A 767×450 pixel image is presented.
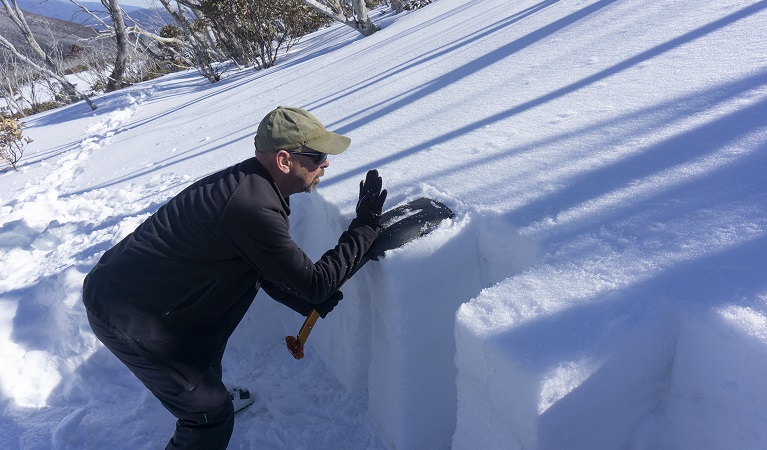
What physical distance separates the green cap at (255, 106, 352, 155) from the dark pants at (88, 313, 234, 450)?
0.78 meters

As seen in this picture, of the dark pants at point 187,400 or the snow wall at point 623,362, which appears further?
the dark pants at point 187,400

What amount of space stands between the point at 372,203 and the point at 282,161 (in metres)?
0.34

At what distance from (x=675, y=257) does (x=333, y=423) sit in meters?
1.46

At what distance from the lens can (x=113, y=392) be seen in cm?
235

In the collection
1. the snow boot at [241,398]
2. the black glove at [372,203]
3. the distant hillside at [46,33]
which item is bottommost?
the snow boot at [241,398]

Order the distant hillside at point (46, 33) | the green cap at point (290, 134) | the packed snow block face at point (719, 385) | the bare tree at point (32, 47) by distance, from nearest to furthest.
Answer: the packed snow block face at point (719, 385)
the green cap at point (290, 134)
the bare tree at point (32, 47)
the distant hillside at point (46, 33)

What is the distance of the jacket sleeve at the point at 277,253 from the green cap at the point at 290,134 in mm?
201

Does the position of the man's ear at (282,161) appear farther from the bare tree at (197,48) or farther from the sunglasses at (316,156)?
the bare tree at (197,48)

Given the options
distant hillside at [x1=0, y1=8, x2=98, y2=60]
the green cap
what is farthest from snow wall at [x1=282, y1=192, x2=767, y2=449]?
distant hillside at [x1=0, y1=8, x2=98, y2=60]

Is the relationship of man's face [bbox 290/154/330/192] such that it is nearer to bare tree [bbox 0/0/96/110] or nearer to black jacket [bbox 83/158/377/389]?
black jacket [bbox 83/158/377/389]

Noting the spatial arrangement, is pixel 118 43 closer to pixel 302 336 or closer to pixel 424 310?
pixel 302 336

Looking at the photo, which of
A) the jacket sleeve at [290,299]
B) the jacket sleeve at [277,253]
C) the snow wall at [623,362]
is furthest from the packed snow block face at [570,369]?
the jacket sleeve at [290,299]

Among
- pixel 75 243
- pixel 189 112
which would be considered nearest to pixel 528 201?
pixel 75 243

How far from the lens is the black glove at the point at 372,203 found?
171 cm
